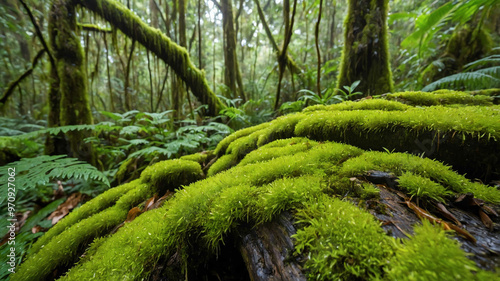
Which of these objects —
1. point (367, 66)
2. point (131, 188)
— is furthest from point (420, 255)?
point (367, 66)

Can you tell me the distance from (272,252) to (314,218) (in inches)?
14.6

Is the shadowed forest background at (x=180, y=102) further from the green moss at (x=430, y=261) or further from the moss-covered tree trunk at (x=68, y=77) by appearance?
the green moss at (x=430, y=261)

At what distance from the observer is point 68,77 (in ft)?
15.3

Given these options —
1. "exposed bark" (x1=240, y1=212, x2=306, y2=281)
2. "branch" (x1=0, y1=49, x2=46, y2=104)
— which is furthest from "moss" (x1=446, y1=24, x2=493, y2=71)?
"branch" (x1=0, y1=49, x2=46, y2=104)

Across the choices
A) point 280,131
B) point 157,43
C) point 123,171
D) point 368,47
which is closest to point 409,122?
point 280,131

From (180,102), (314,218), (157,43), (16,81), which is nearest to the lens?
(314,218)

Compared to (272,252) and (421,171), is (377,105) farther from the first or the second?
(272,252)

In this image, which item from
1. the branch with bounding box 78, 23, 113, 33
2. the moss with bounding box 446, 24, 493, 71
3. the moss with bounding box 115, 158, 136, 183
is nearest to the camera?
the moss with bounding box 115, 158, 136, 183

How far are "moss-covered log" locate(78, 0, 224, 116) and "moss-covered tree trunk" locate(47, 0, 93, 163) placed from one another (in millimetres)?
658

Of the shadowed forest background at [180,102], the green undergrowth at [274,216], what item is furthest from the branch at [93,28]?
the green undergrowth at [274,216]

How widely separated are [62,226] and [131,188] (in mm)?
840

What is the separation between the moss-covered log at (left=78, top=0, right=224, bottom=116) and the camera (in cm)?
528

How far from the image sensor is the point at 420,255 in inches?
33.9

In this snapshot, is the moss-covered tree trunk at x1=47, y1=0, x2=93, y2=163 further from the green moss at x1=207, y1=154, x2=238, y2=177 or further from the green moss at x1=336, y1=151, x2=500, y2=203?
the green moss at x1=336, y1=151, x2=500, y2=203
